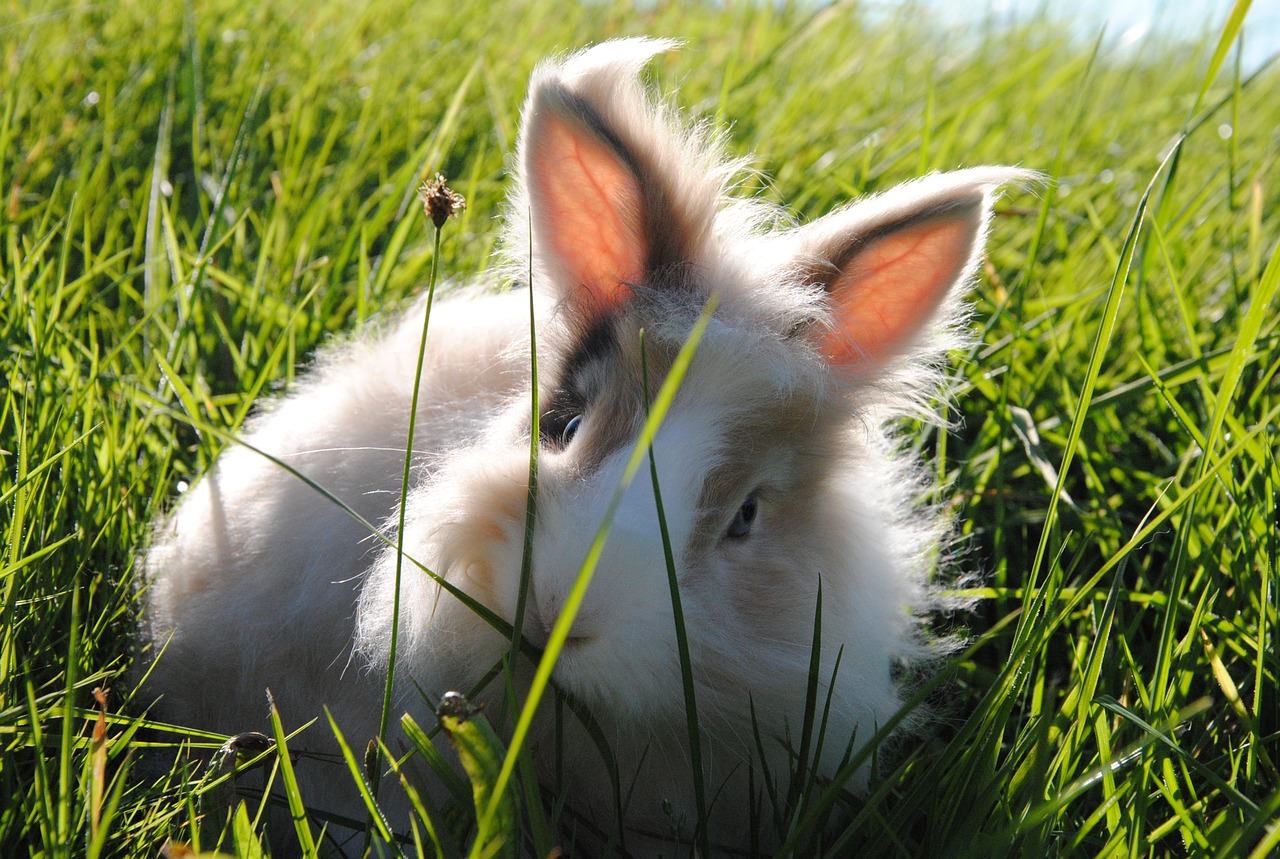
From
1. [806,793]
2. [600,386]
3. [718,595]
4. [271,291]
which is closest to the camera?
[806,793]

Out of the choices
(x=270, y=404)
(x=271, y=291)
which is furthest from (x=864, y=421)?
(x=271, y=291)

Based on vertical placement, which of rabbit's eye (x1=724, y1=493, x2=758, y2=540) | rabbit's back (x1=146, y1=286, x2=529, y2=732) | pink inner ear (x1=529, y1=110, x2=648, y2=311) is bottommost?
rabbit's back (x1=146, y1=286, x2=529, y2=732)

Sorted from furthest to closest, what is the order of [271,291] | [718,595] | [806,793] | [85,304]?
1. [271,291]
2. [85,304]
3. [718,595]
4. [806,793]

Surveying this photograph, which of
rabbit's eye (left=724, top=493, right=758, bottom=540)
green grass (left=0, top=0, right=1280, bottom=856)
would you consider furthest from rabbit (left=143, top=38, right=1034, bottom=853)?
green grass (left=0, top=0, right=1280, bottom=856)

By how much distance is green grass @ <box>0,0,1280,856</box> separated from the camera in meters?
1.52

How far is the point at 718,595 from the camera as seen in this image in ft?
5.23

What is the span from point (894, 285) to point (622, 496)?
72cm

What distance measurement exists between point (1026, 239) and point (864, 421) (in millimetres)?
1948

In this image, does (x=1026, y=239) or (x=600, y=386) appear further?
(x=1026, y=239)

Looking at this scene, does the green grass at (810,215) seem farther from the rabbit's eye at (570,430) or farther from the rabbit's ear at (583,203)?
the rabbit's eye at (570,430)

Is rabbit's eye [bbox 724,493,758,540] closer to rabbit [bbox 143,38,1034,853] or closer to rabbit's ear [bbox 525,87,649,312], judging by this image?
rabbit [bbox 143,38,1034,853]

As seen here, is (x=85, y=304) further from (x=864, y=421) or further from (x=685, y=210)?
(x=864, y=421)

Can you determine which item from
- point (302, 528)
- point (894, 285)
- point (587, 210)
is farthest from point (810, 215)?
point (302, 528)

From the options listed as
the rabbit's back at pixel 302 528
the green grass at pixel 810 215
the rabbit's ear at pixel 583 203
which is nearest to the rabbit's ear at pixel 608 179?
the rabbit's ear at pixel 583 203
